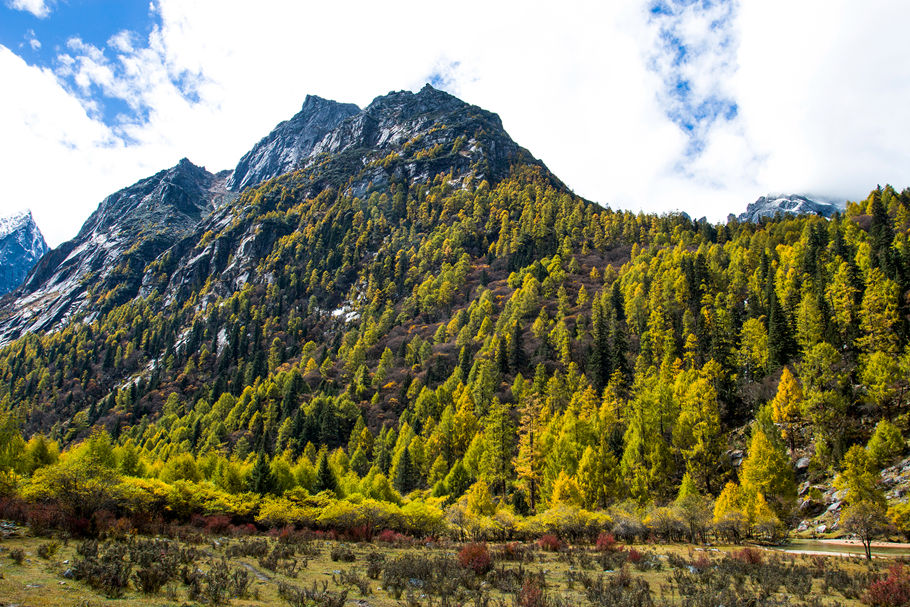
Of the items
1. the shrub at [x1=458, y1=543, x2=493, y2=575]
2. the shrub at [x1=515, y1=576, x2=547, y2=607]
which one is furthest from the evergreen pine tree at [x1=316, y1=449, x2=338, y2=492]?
the shrub at [x1=515, y1=576, x2=547, y2=607]

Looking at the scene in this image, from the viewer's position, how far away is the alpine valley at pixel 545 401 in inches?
1559

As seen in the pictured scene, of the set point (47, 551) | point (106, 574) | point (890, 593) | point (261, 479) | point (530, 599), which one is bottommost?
point (261, 479)

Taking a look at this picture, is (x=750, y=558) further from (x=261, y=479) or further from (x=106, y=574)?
(x=261, y=479)

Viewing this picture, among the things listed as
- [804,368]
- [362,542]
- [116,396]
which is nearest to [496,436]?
[362,542]

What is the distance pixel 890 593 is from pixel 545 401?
5158 centimetres

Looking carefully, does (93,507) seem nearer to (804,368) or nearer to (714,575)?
(714,575)

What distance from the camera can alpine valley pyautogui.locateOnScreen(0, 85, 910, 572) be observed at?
39.6 meters

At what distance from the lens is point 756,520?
36562 mm

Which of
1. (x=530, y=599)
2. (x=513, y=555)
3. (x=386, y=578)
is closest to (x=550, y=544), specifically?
(x=513, y=555)

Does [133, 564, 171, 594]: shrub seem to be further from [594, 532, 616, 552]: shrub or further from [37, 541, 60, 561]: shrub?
[594, 532, 616, 552]: shrub

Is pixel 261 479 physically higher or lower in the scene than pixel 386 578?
lower

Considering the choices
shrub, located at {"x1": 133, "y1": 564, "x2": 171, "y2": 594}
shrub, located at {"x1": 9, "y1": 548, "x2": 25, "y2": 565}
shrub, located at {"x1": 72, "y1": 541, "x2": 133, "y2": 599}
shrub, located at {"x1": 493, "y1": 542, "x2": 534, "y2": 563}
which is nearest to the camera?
shrub, located at {"x1": 72, "y1": 541, "x2": 133, "y2": 599}

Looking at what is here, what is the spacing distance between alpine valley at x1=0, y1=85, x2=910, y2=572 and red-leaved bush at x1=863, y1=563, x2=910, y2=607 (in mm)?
19890

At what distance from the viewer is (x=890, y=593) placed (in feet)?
56.6
